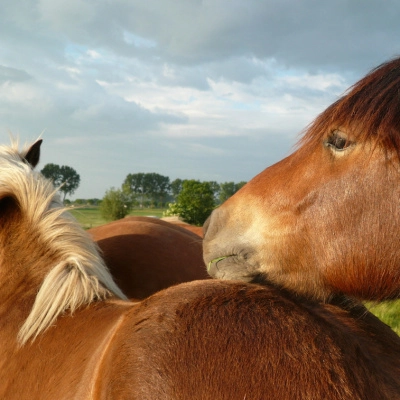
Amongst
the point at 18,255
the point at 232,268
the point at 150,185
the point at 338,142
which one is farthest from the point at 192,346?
the point at 150,185

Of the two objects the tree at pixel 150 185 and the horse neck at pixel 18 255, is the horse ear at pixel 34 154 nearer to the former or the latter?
the horse neck at pixel 18 255

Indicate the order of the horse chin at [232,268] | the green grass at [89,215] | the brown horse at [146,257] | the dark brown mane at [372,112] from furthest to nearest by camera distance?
the brown horse at [146,257] → the green grass at [89,215] → the horse chin at [232,268] → the dark brown mane at [372,112]

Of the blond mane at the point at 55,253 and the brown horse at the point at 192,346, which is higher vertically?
the blond mane at the point at 55,253

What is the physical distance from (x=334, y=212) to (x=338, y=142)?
0.40m

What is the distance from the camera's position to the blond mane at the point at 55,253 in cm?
252

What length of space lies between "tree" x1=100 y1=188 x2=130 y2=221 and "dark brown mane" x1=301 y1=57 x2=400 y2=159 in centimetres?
2034

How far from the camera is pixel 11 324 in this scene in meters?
2.66

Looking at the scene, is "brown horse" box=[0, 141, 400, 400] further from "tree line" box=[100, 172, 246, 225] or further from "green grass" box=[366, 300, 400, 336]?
"tree line" box=[100, 172, 246, 225]

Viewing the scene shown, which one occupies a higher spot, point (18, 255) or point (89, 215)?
point (89, 215)

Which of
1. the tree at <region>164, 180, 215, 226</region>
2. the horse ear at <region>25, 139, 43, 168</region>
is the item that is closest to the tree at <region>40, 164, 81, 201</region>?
the horse ear at <region>25, 139, 43, 168</region>

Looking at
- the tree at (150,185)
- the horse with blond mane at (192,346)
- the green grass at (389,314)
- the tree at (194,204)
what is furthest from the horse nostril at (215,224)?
the tree at (150,185)

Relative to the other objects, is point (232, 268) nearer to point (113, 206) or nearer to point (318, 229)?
point (318, 229)

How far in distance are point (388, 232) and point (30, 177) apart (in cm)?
228

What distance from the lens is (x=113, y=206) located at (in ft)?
74.4
